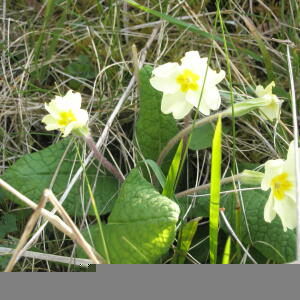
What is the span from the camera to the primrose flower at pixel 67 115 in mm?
1410

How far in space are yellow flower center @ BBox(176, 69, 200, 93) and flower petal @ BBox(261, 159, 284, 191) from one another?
28cm

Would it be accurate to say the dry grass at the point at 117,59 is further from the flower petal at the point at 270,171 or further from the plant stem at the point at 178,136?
the flower petal at the point at 270,171

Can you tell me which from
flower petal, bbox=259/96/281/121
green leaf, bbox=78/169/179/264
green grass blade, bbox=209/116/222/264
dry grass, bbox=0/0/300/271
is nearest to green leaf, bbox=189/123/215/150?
dry grass, bbox=0/0/300/271

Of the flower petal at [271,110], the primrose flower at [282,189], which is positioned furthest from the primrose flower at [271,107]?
the primrose flower at [282,189]

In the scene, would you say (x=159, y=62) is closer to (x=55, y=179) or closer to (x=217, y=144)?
(x=55, y=179)

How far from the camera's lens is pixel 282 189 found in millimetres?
1301

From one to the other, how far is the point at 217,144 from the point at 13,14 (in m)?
1.15

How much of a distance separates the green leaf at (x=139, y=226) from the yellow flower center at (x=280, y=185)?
245 mm

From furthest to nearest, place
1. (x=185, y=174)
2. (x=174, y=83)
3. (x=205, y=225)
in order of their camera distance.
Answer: (x=185, y=174) < (x=205, y=225) < (x=174, y=83)

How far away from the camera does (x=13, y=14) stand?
2037 millimetres

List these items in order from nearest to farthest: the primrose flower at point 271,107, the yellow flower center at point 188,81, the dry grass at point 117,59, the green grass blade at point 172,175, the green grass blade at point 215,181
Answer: the green grass blade at point 215,181, the green grass blade at point 172,175, the yellow flower center at point 188,81, the primrose flower at point 271,107, the dry grass at point 117,59

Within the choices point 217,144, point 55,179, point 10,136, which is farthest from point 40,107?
point 217,144

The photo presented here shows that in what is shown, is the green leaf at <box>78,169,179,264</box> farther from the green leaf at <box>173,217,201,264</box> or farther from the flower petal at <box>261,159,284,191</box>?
the flower petal at <box>261,159,284,191</box>

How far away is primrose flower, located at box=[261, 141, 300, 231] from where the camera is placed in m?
1.28
